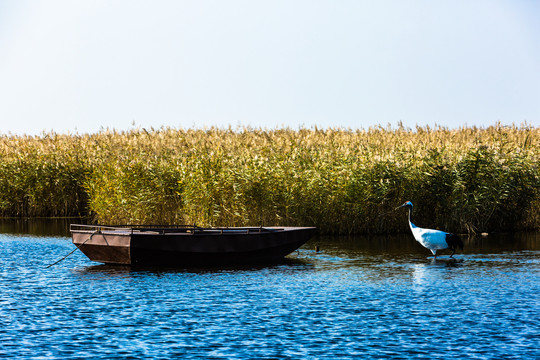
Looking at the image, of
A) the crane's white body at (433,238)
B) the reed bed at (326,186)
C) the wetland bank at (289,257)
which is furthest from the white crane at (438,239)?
the reed bed at (326,186)

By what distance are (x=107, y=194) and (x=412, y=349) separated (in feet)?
85.9

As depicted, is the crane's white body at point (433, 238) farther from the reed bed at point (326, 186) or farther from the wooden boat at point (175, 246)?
the reed bed at point (326, 186)

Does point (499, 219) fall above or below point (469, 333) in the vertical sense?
above

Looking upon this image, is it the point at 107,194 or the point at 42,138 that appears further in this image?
the point at 42,138

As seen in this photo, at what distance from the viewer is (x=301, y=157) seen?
34.5 metres

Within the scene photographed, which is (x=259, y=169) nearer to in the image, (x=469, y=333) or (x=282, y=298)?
(x=282, y=298)

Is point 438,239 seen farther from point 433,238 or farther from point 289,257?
point 289,257

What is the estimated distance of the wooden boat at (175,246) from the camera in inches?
949

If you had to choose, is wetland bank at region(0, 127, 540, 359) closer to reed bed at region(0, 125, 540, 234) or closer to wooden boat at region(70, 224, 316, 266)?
reed bed at region(0, 125, 540, 234)

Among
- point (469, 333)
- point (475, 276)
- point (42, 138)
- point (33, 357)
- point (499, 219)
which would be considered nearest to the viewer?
point (33, 357)

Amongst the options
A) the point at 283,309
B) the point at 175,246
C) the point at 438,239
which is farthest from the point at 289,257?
the point at 283,309

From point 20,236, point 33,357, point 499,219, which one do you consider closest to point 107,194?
point 20,236

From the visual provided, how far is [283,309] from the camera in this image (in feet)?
56.4

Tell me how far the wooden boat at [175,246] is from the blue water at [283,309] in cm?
71
